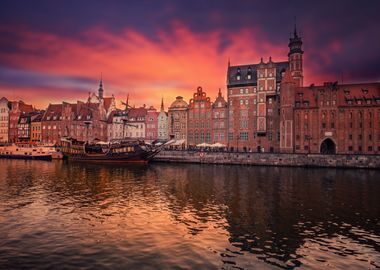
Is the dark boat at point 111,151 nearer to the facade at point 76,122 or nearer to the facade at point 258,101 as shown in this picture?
the facade at point 258,101

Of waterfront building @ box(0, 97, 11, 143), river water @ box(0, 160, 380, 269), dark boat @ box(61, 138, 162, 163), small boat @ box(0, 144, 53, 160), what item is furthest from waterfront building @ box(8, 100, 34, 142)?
river water @ box(0, 160, 380, 269)

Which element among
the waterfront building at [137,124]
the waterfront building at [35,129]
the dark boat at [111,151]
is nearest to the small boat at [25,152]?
the dark boat at [111,151]

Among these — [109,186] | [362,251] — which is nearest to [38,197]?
[109,186]

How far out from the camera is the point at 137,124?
110688mm

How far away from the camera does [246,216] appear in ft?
73.4

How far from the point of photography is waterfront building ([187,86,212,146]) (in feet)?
307

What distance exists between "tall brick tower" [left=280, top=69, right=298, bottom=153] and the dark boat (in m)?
36.8

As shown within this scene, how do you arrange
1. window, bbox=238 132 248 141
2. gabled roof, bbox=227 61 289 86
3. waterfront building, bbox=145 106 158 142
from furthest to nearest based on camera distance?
1. waterfront building, bbox=145 106 158 142
2. gabled roof, bbox=227 61 289 86
3. window, bbox=238 132 248 141

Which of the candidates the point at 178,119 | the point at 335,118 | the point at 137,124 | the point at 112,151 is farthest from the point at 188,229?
the point at 137,124

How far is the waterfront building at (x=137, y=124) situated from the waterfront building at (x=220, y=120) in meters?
32.3

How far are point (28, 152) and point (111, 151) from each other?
119 feet

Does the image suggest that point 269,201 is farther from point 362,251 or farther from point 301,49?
point 301,49

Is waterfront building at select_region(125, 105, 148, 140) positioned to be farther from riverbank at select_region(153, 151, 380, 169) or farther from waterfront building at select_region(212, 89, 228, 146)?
waterfront building at select_region(212, 89, 228, 146)

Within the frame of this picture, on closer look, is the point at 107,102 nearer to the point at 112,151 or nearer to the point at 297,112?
the point at 112,151
